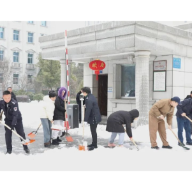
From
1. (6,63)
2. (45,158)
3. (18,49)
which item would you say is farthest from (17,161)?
(18,49)

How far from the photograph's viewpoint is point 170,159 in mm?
6016

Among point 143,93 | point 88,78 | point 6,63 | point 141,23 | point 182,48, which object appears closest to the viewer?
point 141,23

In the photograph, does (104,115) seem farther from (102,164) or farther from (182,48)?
(102,164)

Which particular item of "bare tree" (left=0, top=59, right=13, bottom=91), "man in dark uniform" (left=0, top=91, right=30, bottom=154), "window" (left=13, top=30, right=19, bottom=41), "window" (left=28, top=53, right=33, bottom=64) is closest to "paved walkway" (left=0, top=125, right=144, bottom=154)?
"man in dark uniform" (left=0, top=91, right=30, bottom=154)

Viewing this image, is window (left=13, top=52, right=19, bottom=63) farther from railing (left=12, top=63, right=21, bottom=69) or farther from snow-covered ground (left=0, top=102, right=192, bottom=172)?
snow-covered ground (left=0, top=102, right=192, bottom=172)

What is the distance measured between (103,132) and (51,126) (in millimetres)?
2888

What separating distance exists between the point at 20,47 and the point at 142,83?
119 feet

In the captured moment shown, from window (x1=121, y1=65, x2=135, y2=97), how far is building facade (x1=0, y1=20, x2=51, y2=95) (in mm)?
28196

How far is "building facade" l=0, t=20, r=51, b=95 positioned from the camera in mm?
40969

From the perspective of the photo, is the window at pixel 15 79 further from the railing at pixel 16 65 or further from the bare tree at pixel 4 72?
the bare tree at pixel 4 72

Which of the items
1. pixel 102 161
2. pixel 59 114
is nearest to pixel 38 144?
pixel 59 114

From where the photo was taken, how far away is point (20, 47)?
1699 inches

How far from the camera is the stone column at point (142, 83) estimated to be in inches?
395

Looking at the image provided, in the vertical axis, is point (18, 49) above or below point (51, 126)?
above
